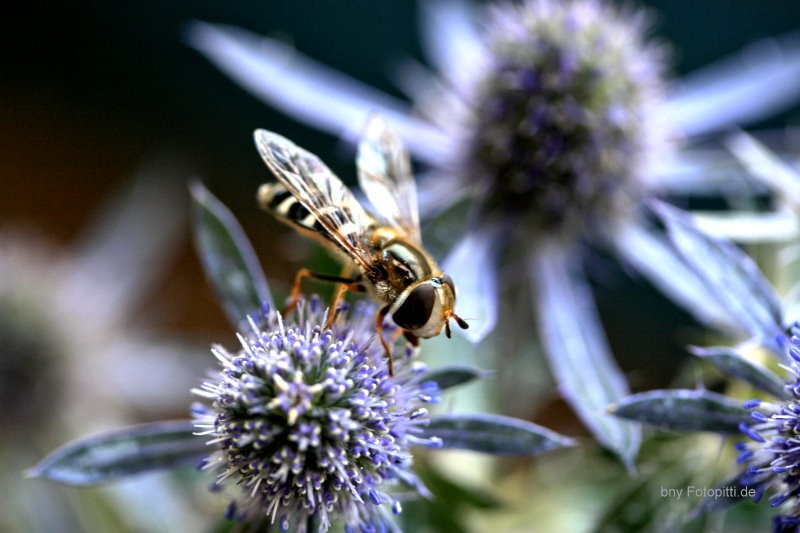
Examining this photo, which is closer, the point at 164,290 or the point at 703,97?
the point at 703,97

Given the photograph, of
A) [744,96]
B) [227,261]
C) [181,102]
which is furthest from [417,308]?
[181,102]

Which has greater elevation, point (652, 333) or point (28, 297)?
point (652, 333)

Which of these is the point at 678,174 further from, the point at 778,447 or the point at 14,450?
the point at 14,450

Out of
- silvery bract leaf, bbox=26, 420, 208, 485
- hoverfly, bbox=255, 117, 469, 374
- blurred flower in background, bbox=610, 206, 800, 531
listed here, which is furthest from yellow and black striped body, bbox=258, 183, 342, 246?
blurred flower in background, bbox=610, 206, 800, 531

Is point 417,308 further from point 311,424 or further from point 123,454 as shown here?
point 123,454

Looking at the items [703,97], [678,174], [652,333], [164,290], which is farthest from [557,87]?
[164,290]

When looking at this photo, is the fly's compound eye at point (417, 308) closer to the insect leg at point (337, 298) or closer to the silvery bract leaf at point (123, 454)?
the insect leg at point (337, 298)

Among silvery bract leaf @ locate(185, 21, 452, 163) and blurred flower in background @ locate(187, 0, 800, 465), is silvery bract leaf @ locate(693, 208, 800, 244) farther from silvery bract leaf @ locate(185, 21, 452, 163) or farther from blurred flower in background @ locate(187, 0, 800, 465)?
silvery bract leaf @ locate(185, 21, 452, 163)

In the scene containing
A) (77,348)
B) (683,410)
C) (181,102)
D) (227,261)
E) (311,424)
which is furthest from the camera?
(181,102)
